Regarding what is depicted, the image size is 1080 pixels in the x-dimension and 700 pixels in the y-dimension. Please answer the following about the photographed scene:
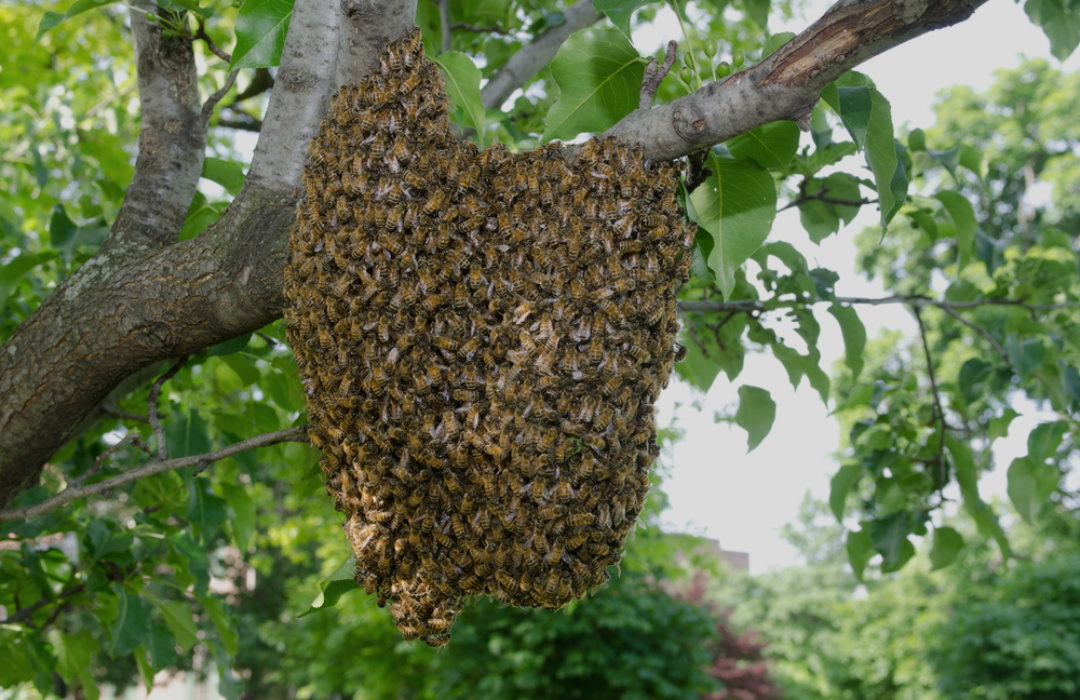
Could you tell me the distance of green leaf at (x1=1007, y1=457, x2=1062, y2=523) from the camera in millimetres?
3303

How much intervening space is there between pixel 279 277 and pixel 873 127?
1.29 m

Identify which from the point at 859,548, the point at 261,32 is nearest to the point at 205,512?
the point at 261,32

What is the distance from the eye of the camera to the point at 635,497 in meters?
1.64

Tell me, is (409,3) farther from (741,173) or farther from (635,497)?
→ (635,497)

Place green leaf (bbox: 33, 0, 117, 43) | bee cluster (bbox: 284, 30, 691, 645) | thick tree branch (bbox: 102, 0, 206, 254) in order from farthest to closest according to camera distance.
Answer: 1. thick tree branch (bbox: 102, 0, 206, 254)
2. green leaf (bbox: 33, 0, 117, 43)
3. bee cluster (bbox: 284, 30, 691, 645)

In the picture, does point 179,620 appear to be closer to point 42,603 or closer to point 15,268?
point 42,603

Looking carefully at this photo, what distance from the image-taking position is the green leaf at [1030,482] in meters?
3.30

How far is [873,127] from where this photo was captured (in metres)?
1.72

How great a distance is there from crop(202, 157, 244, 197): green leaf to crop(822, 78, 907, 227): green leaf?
1.86m

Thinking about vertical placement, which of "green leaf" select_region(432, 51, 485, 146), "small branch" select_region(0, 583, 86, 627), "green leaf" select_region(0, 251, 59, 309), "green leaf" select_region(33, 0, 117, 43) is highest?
"green leaf" select_region(33, 0, 117, 43)

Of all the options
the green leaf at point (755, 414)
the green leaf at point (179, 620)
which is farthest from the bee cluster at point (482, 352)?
the green leaf at point (179, 620)

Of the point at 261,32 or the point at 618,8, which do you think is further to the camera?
the point at 261,32

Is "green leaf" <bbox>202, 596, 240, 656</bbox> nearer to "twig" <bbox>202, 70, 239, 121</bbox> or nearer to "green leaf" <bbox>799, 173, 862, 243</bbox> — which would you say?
"twig" <bbox>202, 70, 239, 121</bbox>

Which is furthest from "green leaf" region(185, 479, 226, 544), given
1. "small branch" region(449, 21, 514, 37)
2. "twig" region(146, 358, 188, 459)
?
"small branch" region(449, 21, 514, 37)
